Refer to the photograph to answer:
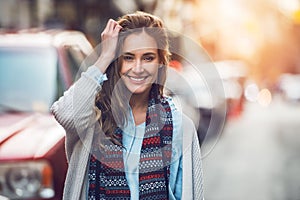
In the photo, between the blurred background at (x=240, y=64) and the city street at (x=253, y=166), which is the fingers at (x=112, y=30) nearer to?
the blurred background at (x=240, y=64)

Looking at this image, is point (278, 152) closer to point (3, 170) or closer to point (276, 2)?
point (3, 170)

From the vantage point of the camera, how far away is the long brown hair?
281 cm

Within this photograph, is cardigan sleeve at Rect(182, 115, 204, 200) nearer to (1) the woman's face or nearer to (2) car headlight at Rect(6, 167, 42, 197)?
(1) the woman's face

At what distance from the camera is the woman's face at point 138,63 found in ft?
9.28

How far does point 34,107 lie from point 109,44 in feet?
8.16

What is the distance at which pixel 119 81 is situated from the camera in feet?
9.44

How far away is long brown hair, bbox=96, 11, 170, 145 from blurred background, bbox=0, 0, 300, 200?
885mm

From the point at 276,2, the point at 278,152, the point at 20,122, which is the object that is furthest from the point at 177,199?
the point at 276,2

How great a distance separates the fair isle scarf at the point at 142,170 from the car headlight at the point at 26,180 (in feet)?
4.81

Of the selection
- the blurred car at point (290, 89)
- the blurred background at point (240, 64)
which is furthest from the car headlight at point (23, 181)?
the blurred car at point (290, 89)

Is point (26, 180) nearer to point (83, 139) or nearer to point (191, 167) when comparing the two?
point (83, 139)

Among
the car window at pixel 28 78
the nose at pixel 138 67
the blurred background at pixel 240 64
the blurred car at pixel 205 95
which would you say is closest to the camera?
the nose at pixel 138 67

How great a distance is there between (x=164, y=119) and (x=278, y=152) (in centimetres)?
941

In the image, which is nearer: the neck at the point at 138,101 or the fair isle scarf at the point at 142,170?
the fair isle scarf at the point at 142,170
